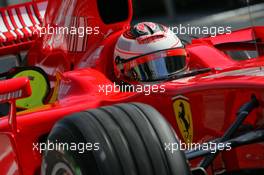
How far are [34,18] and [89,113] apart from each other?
11.8 feet

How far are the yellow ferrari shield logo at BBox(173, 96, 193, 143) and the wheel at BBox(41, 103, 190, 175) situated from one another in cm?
41

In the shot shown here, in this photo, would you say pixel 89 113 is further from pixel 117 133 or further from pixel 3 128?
pixel 3 128

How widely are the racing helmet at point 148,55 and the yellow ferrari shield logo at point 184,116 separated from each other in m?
0.56

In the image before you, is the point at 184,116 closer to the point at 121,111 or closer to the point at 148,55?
the point at 121,111

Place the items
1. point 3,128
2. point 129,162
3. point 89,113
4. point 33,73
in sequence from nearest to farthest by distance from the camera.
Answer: point 129,162 → point 89,113 → point 3,128 → point 33,73

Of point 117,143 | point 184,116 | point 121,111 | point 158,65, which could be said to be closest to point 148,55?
point 158,65

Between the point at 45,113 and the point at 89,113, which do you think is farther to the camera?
the point at 45,113

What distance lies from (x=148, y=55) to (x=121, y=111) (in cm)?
109

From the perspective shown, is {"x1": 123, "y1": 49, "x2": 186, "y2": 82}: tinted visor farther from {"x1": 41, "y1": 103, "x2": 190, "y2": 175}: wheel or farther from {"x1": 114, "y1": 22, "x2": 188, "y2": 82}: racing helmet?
{"x1": 41, "y1": 103, "x2": 190, "y2": 175}: wheel

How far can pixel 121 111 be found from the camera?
11.1ft

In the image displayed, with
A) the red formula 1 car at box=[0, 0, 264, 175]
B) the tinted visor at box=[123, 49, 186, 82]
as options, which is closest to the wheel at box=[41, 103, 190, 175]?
the red formula 1 car at box=[0, 0, 264, 175]

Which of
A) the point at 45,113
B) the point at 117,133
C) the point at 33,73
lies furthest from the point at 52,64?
the point at 117,133

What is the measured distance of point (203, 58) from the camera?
4.58 meters

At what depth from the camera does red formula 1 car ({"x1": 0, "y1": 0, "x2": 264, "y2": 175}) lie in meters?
3.22
